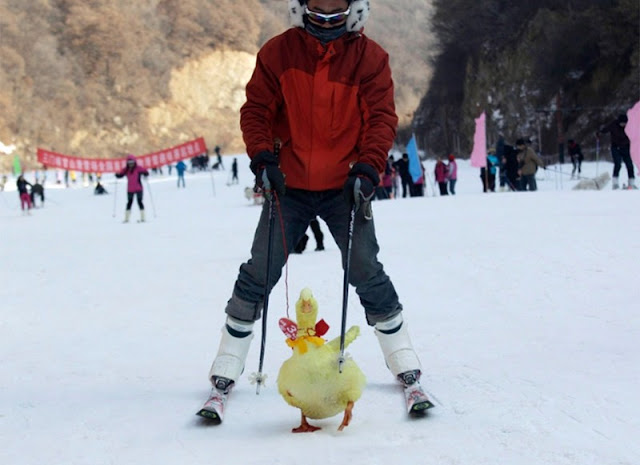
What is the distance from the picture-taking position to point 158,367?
179 inches

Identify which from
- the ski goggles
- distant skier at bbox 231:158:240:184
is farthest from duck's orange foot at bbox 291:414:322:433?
distant skier at bbox 231:158:240:184

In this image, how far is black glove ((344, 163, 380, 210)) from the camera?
3297 millimetres

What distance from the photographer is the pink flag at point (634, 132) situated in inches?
667

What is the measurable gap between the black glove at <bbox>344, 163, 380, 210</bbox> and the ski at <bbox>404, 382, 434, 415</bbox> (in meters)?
0.78

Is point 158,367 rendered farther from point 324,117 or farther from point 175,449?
point 324,117

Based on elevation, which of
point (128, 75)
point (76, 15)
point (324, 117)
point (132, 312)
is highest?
point (76, 15)

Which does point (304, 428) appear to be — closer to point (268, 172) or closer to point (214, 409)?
point (214, 409)

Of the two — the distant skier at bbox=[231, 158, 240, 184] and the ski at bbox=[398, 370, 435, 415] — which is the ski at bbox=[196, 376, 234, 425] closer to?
Answer: the ski at bbox=[398, 370, 435, 415]

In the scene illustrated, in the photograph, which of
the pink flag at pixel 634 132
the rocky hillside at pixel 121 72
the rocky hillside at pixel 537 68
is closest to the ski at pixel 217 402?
the pink flag at pixel 634 132

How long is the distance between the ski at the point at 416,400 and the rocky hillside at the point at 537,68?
28.0 metres

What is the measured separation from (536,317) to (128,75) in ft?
290

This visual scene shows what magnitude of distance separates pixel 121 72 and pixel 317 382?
9003cm

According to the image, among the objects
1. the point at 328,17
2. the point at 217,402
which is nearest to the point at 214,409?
the point at 217,402

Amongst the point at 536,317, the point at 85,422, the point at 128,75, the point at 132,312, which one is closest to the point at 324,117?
the point at 85,422
